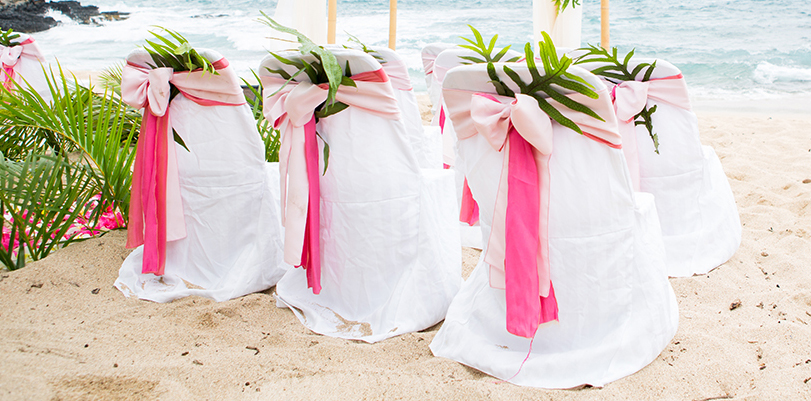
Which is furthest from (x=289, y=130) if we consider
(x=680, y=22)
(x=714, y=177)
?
(x=680, y=22)

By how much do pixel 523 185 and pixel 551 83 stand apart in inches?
9.4

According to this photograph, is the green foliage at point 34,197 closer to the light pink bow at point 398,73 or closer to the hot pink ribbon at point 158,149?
the hot pink ribbon at point 158,149

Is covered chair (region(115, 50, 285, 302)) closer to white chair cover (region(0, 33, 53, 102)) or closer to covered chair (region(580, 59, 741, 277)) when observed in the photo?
covered chair (region(580, 59, 741, 277))

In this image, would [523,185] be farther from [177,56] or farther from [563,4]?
[563,4]

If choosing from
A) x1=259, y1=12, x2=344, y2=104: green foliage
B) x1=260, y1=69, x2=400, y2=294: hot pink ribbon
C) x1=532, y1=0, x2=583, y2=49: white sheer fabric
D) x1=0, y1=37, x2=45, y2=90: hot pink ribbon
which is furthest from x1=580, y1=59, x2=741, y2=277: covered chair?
x1=0, y1=37, x2=45, y2=90: hot pink ribbon

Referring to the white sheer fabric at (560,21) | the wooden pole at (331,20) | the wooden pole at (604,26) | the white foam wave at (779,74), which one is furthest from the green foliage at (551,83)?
the white foam wave at (779,74)

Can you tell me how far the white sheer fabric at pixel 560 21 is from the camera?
11.6 ft

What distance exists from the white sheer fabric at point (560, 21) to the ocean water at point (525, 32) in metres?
5.66

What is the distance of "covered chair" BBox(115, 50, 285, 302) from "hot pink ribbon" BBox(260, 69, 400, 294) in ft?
0.83

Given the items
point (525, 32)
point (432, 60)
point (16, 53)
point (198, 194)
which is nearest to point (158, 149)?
point (198, 194)

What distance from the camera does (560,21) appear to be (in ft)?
11.6

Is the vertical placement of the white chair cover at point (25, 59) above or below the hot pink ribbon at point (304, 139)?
above

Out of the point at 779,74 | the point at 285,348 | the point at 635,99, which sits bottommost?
the point at 285,348

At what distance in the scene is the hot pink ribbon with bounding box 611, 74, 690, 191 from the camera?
1.88 meters
